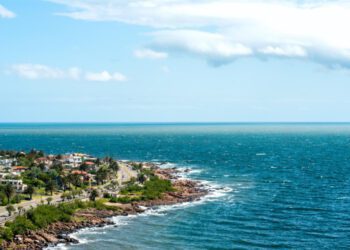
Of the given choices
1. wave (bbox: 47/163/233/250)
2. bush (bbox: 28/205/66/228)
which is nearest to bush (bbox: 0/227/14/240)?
bush (bbox: 28/205/66/228)

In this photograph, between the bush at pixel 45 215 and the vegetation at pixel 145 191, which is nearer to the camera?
the bush at pixel 45 215

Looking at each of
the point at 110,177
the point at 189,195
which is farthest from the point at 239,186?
the point at 110,177

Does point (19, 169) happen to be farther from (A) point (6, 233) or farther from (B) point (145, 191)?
(A) point (6, 233)

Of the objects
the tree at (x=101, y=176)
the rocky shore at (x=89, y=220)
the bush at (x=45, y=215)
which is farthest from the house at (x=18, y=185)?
the bush at (x=45, y=215)

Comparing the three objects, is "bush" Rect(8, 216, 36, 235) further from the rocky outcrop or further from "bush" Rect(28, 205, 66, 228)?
"bush" Rect(28, 205, 66, 228)

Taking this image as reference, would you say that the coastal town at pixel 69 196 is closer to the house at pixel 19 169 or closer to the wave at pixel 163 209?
the house at pixel 19 169

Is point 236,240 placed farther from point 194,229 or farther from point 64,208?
point 64,208

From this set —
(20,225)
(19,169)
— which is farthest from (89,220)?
(19,169)

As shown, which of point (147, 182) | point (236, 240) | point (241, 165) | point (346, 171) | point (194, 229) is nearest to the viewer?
point (236, 240)

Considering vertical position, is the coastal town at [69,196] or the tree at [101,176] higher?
the tree at [101,176]
